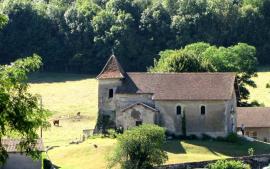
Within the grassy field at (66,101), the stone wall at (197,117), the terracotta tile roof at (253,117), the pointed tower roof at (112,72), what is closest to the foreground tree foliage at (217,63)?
the terracotta tile roof at (253,117)

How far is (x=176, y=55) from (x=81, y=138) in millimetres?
18297

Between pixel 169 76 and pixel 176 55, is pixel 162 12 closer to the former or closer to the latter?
pixel 176 55

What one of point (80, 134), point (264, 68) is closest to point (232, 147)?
point (80, 134)

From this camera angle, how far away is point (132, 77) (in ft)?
219

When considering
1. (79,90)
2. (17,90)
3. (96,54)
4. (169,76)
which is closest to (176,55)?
(169,76)

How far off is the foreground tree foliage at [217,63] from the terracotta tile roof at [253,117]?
7.44 meters

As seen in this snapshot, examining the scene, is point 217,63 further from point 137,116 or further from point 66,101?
point 137,116

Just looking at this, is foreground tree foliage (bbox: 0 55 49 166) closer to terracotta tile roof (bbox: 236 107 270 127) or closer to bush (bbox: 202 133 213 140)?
bush (bbox: 202 133 213 140)

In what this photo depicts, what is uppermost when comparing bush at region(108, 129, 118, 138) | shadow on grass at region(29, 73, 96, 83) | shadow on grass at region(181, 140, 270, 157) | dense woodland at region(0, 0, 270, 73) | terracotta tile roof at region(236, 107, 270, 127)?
dense woodland at region(0, 0, 270, 73)

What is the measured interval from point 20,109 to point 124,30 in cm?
10351

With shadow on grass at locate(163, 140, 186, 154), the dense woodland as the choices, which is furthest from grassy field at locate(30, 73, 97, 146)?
shadow on grass at locate(163, 140, 186, 154)

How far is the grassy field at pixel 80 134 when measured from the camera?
58.1 metres

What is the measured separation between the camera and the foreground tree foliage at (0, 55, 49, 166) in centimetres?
2010

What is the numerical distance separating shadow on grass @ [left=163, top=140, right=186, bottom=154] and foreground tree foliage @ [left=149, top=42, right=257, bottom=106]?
1961 cm
